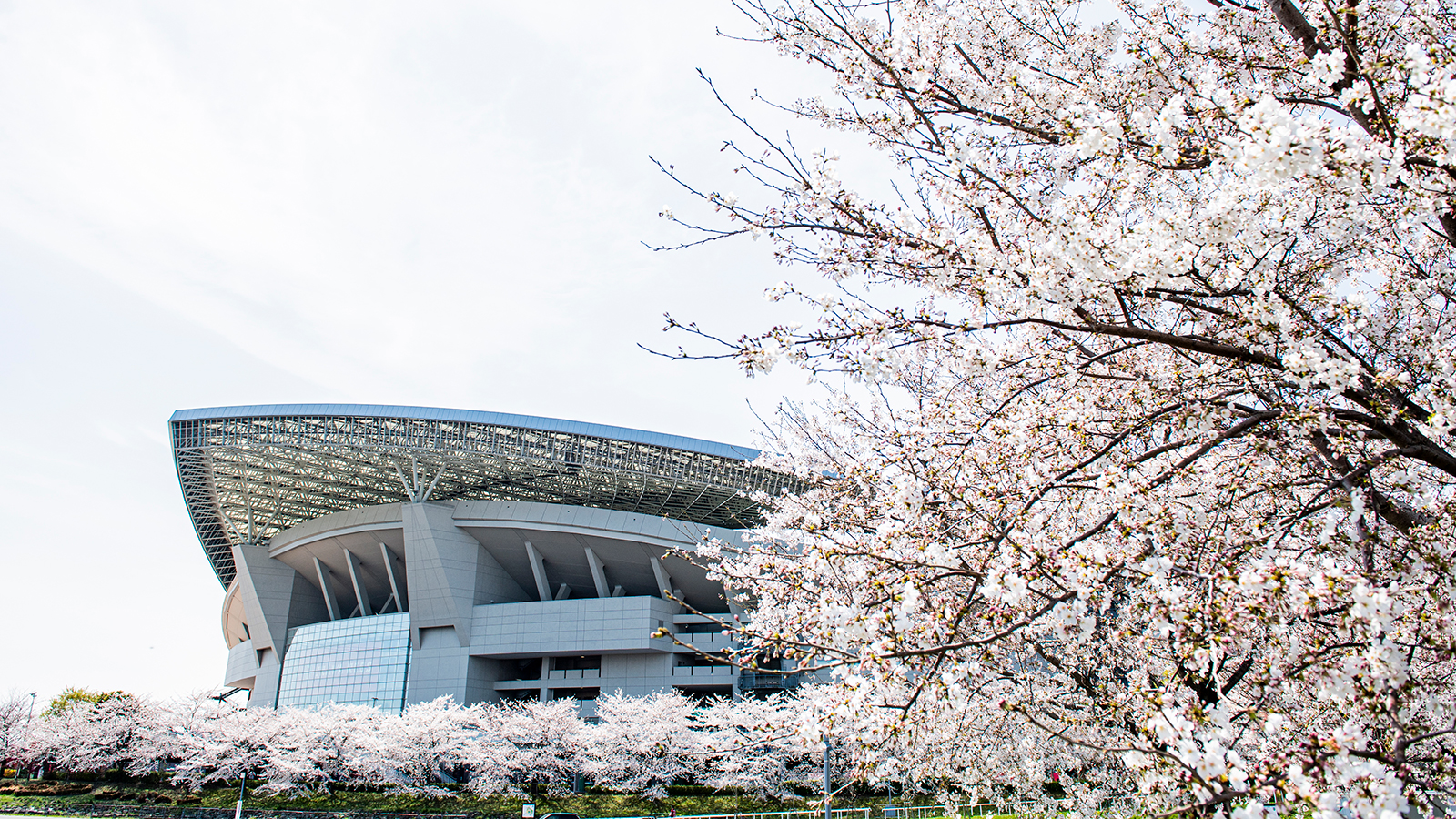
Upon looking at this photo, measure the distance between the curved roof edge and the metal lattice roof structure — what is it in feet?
0.20

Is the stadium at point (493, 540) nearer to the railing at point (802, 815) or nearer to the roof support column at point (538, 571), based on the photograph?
the roof support column at point (538, 571)

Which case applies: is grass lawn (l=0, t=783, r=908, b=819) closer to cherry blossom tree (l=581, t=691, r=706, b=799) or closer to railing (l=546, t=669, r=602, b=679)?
cherry blossom tree (l=581, t=691, r=706, b=799)

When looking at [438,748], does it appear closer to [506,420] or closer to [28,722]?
[506,420]

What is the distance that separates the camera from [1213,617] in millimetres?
3756

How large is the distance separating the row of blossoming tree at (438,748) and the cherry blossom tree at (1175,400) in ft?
98.9

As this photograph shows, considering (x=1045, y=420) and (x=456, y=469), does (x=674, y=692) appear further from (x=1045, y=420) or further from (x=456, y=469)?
(x=1045, y=420)

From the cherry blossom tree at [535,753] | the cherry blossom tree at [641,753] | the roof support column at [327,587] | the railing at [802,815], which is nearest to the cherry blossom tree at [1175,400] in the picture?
the railing at [802,815]

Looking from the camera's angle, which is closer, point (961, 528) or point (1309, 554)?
point (1309, 554)

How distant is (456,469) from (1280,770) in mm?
49823

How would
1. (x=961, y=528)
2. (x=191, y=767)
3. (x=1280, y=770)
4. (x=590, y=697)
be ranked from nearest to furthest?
(x=1280, y=770), (x=961, y=528), (x=191, y=767), (x=590, y=697)

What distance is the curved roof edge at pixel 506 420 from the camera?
43844 mm

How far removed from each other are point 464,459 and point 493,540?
643cm

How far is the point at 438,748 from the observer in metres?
36.1

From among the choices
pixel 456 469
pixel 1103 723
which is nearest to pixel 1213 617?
pixel 1103 723
